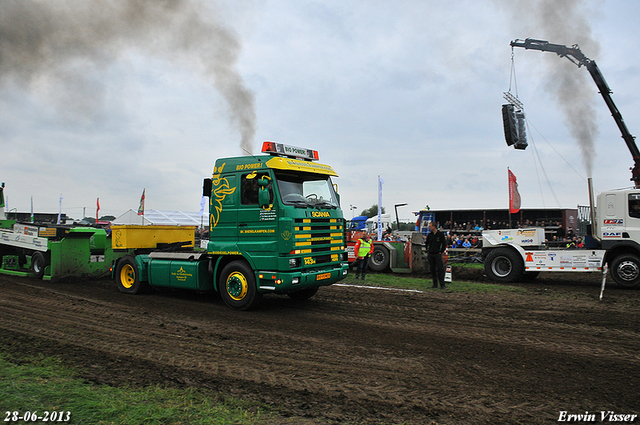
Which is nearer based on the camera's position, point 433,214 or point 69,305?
point 69,305

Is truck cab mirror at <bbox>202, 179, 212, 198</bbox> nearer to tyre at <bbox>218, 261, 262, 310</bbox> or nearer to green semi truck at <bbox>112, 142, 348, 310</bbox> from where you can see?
green semi truck at <bbox>112, 142, 348, 310</bbox>

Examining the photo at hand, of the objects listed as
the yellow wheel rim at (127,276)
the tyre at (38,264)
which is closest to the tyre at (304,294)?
the yellow wheel rim at (127,276)

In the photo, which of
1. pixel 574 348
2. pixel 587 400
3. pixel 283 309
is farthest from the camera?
pixel 283 309

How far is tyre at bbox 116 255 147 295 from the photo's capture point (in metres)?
10.1

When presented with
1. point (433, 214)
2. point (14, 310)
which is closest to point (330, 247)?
point (14, 310)

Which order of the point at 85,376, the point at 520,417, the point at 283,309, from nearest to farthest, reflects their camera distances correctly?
the point at 520,417, the point at 85,376, the point at 283,309

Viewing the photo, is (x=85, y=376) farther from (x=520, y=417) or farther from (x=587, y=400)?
(x=587, y=400)

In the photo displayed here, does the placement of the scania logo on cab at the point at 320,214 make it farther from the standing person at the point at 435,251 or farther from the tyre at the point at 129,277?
the tyre at the point at 129,277

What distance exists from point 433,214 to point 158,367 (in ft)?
78.7

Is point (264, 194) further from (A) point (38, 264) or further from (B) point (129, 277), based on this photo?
(A) point (38, 264)

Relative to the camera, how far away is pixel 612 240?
11.6 metres

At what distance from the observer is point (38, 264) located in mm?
12195

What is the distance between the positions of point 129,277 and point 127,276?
0.36ft

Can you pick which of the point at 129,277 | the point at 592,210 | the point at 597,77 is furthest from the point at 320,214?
the point at 597,77
